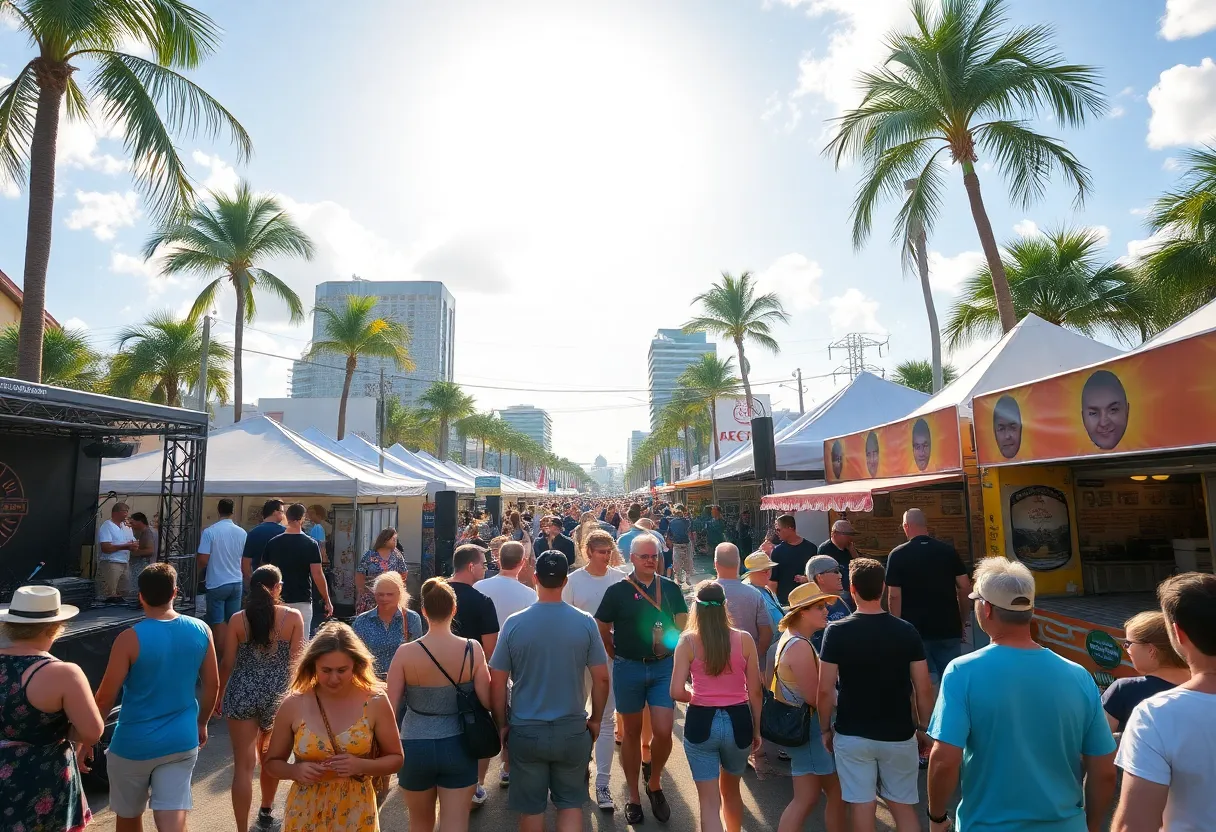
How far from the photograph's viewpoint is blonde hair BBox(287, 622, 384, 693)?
2.59 m

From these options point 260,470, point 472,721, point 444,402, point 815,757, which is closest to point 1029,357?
point 815,757

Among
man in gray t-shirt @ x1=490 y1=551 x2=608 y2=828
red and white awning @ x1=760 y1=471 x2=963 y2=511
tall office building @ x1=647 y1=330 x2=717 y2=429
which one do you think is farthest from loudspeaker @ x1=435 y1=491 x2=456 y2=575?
tall office building @ x1=647 y1=330 x2=717 y2=429

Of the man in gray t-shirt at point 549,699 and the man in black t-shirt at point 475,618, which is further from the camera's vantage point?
the man in black t-shirt at point 475,618

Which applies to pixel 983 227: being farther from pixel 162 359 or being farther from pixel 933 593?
pixel 162 359

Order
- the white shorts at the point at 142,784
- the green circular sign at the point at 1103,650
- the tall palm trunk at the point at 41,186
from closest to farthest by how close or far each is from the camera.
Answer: the white shorts at the point at 142,784 < the green circular sign at the point at 1103,650 < the tall palm trunk at the point at 41,186

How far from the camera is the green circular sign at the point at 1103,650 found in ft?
16.9

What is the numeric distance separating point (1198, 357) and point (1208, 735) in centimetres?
318

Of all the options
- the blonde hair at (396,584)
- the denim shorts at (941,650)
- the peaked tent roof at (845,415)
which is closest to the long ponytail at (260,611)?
the blonde hair at (396,584)

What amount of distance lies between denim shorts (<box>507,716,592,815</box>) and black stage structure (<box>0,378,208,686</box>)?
5.51 meters

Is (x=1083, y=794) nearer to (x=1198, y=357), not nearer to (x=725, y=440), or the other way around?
(x=1198, y=357)

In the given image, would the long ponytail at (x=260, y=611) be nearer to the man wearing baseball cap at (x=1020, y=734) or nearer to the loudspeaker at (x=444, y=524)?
the man wearing baseball cap at (x=1020, y=734)

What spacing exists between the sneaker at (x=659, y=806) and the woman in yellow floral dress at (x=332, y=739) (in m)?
2.33

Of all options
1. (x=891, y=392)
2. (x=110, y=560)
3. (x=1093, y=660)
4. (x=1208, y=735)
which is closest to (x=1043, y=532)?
(x=1093, y=660)

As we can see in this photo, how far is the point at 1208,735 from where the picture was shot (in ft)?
6.17
